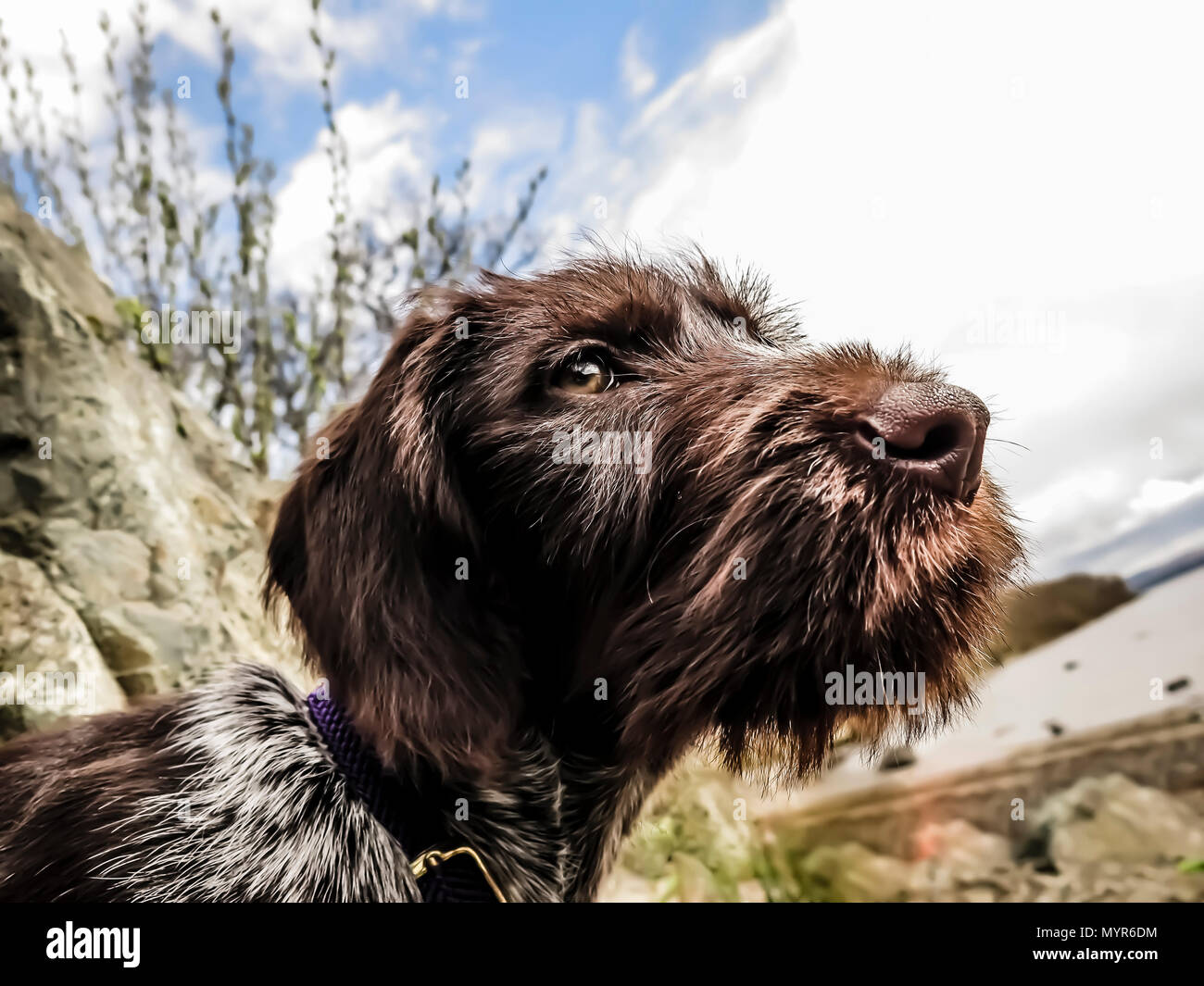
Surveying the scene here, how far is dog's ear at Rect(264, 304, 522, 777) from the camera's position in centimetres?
158

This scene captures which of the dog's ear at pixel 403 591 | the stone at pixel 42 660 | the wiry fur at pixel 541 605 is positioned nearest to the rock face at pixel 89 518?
the stone at pixel 42 660

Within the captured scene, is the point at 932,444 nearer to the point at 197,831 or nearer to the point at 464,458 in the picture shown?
the point at 464,458

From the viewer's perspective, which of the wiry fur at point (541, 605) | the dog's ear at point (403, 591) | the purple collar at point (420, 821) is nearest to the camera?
the wiry fur at point (541, 605)

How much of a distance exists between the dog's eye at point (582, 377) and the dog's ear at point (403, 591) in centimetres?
28

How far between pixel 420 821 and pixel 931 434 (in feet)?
4.29

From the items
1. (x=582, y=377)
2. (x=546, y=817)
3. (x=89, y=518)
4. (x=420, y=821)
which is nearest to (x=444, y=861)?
(x=420, y=821)

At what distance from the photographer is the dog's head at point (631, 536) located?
142 centimetres

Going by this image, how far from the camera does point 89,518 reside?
2.93 m

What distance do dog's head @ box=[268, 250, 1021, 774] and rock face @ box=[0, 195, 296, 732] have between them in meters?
1.18

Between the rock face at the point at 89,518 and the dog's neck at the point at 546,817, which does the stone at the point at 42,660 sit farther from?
the dog's neck at the point at 546,817

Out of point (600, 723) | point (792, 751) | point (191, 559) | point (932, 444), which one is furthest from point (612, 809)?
point (191, 559)

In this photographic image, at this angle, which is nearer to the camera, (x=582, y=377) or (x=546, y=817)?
(x=582, y=377)

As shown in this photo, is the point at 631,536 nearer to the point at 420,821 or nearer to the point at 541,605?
the point at 541,605
